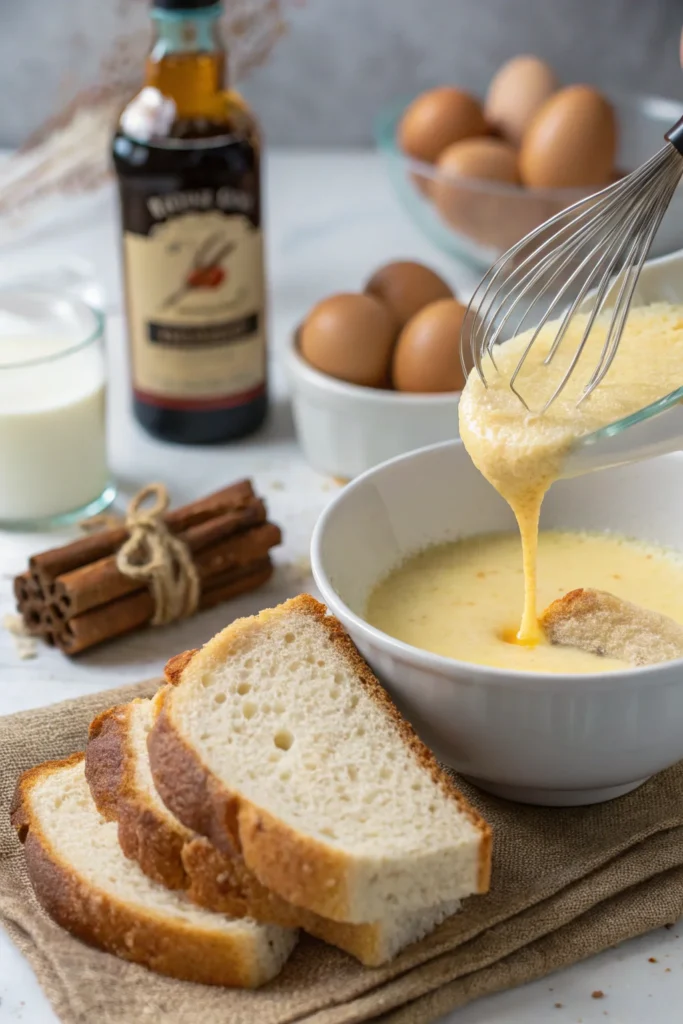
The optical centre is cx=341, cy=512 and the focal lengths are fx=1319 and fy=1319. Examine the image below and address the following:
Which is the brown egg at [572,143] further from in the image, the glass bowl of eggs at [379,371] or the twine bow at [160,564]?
the twine bow at [160,564]

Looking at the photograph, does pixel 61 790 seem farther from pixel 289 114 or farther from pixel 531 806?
pixel 289 114

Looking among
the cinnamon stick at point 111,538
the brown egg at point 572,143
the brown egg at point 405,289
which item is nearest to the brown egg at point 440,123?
the brown egg at point 572,143

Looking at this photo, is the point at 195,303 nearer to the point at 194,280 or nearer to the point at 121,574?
the point at 194,280

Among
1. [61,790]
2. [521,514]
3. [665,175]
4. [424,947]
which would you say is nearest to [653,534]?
[521,514]

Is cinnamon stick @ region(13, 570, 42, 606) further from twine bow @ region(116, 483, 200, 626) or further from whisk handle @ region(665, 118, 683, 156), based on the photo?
whisk handle @ region(665, 118, 683, 156)

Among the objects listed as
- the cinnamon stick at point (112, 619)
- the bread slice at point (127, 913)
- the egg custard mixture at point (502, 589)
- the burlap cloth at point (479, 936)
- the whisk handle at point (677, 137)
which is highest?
the whisk handle at point (677, 137)

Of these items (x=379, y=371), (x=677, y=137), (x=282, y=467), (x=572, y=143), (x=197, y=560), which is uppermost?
(x=677, y=137)

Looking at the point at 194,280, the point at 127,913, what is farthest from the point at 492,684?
the point at 194,280
